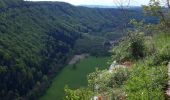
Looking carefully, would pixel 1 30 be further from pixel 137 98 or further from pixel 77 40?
pixel 137 98

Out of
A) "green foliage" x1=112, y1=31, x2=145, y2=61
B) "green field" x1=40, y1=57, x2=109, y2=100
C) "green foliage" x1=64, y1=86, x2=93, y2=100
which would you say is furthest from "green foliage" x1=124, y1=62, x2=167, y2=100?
"green field" x1=40, y1=57, x2=109, y2=100

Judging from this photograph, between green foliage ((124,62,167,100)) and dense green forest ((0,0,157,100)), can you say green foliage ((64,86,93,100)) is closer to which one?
green foliage ((124,62,167,100))

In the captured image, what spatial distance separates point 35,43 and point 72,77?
76.3 ft

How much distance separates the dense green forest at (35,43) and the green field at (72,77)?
105 inches

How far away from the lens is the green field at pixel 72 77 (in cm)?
9456

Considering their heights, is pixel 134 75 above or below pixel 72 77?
above

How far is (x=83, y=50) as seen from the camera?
156 m

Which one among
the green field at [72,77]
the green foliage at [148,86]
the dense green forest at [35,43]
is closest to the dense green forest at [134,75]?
the green foliage at [148,86]

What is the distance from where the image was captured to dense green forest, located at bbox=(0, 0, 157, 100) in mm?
95312

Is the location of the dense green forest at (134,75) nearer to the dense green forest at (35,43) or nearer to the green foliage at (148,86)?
the green foliage at (148,86)

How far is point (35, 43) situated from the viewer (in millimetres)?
129500

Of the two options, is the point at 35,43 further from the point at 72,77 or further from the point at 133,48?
the point at 133,48

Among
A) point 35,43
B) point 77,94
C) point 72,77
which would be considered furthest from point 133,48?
point 35,43

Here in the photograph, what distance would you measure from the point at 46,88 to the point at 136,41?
266 ft
